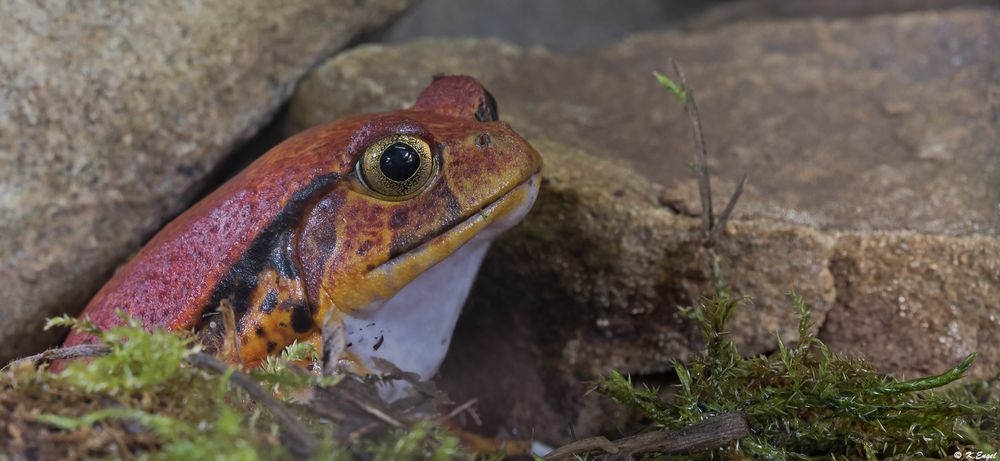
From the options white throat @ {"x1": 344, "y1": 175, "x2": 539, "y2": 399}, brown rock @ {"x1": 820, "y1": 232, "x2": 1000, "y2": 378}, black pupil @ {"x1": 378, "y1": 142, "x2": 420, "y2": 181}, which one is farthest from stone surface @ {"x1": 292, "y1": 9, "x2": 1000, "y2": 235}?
black pupil @ {"x1": 378, "y1": 142, "x2": 420, "y2": 181}

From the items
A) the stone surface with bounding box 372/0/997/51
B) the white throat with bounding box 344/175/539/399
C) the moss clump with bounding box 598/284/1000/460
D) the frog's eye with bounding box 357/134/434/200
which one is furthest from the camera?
the stone surface with bounding box 372/0/997/51

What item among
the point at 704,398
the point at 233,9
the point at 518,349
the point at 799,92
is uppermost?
the point at 233,9

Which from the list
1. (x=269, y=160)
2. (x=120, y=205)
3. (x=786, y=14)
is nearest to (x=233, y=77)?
(x=120, y=205)

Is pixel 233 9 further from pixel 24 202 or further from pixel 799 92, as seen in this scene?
pixel 799 92

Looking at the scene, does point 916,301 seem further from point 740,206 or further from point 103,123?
point 103,123

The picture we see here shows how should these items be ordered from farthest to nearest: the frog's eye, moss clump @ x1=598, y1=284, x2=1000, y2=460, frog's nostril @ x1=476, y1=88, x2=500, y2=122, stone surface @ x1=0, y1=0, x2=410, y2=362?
stone surface @ x1=0, y1=0, x2=410, y2=362 → frog's nostril @ x1=476, y1=88, x2=500, y2=122 → the frog's eye → moss clump @ x1=598, y1=284, x2=1000, y2=460

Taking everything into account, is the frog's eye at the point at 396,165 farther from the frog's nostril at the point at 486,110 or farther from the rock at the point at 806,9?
the rock at the point at 806,9

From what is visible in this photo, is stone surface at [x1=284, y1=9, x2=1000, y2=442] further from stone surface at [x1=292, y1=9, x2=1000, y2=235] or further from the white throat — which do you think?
the white throat
